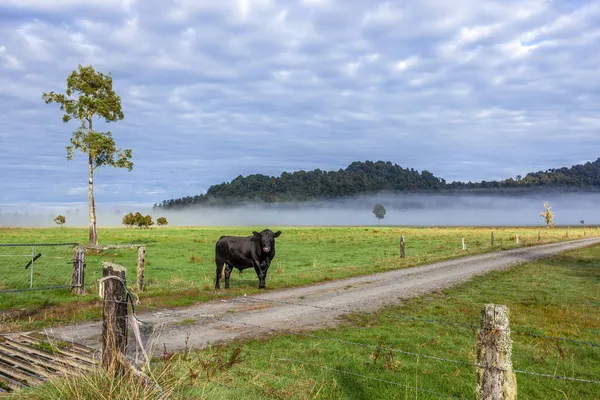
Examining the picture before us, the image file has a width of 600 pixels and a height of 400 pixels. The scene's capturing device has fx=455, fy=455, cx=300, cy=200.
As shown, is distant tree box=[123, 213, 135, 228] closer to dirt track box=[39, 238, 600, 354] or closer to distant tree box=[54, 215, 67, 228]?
distant tree box=[54, 215, 67, 228]

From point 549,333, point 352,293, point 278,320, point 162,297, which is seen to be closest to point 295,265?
point 352,293

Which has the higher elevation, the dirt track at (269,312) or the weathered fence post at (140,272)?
the weathered fence post at (140,272)

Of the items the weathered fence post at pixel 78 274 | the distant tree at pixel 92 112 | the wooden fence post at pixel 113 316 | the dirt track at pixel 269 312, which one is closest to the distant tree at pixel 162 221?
the distant tree at pixel 92 112

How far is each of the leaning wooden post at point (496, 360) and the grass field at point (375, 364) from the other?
7.51 ft

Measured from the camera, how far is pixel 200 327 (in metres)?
11.5

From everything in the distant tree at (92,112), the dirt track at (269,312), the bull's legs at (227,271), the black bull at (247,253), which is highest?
the distant tree at (92,112)

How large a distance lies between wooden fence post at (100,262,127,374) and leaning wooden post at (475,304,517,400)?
4.80 meters

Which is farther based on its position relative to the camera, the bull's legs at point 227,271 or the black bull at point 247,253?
the bull's legs at point 227,271

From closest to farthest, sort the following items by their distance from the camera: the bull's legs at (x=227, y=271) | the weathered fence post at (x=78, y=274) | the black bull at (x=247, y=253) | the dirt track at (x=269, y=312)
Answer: the dirt track at (x=269, y=312) → the weathered fence post at (x=78, y=274) → the black bull at (x=247, y=253) → the bull's legs at (x=227, y=271)

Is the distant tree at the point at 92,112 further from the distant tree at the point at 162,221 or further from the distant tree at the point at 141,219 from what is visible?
the distant tree at the point at 162,221

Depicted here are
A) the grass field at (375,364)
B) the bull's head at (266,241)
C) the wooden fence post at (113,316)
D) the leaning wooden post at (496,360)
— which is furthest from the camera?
the bull's head at (266,241)

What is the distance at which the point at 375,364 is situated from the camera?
868cm

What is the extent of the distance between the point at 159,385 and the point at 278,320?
651 cm

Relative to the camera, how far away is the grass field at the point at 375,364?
6770 millimetres
